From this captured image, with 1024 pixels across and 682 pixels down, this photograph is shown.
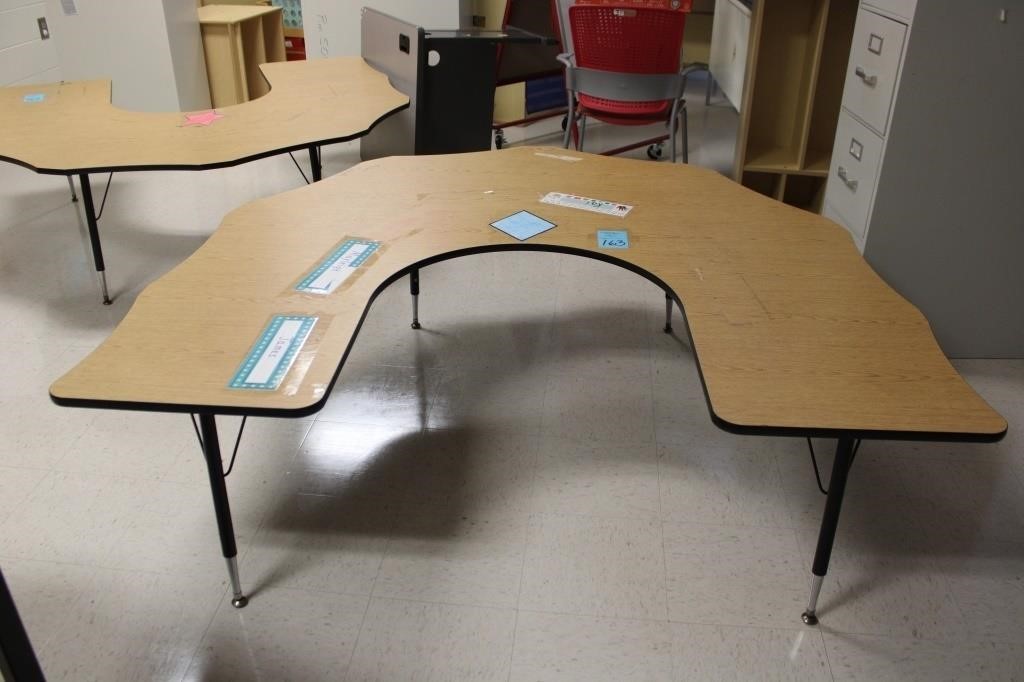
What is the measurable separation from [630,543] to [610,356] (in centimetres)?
93

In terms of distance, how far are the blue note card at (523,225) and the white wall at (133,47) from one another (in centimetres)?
359

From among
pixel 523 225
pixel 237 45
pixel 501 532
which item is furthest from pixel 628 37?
pixel 237 45

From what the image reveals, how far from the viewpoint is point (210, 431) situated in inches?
65.8

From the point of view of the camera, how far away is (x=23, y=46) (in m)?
4.82

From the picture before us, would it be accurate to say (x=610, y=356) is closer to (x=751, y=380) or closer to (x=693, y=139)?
(x=751, y=380)

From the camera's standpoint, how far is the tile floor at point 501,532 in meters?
1.82

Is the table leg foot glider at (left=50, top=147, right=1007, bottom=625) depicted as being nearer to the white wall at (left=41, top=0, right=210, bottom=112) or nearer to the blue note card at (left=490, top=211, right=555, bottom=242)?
the blue note card at (left=490, top=211, right=555, bottom=242)

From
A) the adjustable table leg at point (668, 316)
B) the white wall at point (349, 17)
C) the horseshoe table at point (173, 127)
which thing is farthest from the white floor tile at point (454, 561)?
the white wall at point (349, 17)

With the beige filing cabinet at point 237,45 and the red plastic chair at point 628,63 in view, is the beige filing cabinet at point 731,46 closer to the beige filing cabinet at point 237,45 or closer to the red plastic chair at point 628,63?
the red plastic chair at point 628,63

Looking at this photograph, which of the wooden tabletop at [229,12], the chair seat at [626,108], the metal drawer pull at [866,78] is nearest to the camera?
the metal drawer pull at [866,78]

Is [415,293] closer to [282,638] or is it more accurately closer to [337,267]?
[337,267]

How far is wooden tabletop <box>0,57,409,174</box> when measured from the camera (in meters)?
2.81

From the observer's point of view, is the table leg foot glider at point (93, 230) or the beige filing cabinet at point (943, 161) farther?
the table leg foot glider at point (93, 230)

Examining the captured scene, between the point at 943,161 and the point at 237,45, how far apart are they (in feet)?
14.1
